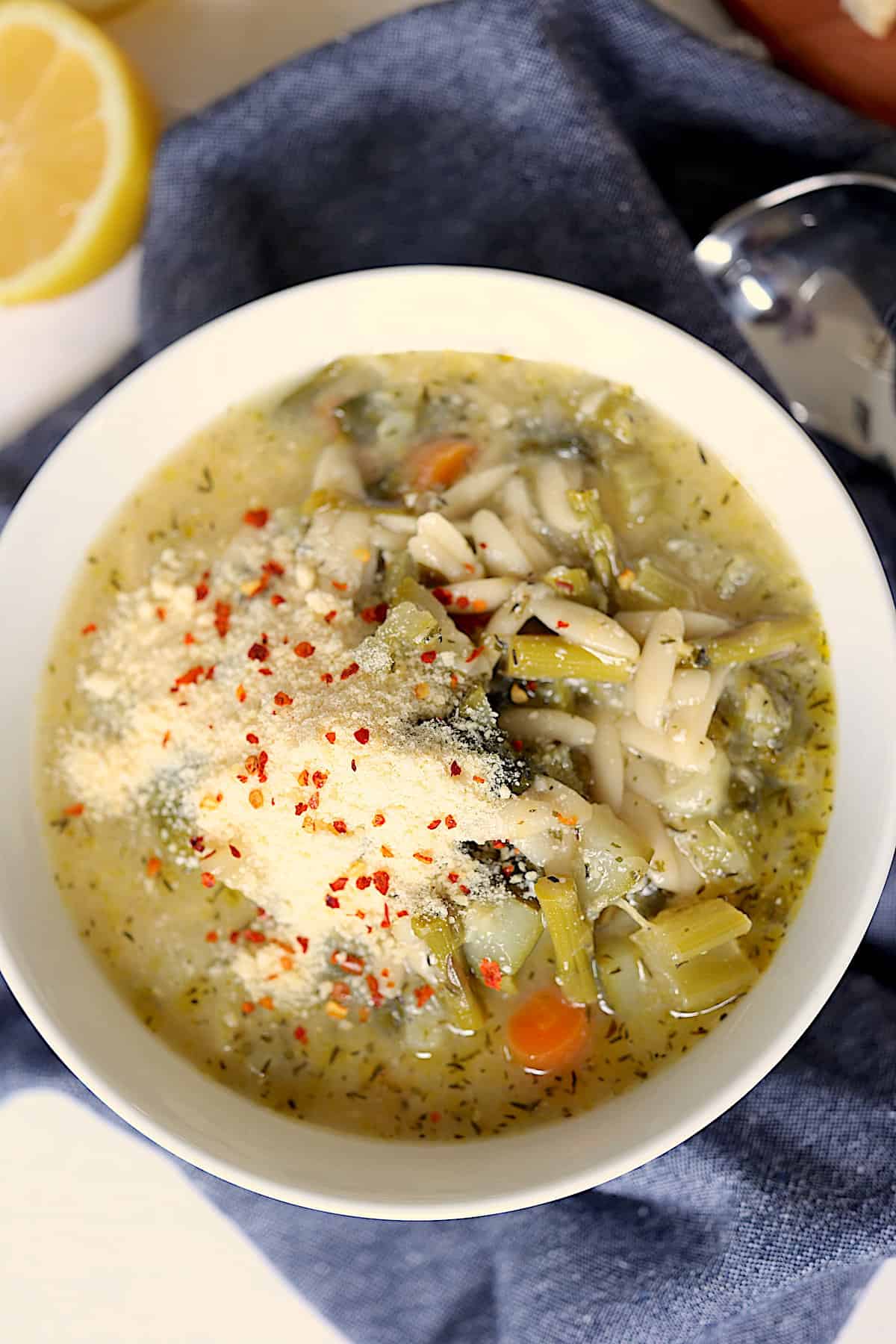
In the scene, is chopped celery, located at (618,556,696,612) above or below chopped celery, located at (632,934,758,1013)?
above

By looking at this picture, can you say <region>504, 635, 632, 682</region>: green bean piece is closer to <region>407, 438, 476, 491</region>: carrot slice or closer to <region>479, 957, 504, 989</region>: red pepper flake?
<region>407, 438, 476, 491</region>: carrot slice

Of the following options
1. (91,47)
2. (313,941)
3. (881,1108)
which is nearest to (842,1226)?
(881,1108)

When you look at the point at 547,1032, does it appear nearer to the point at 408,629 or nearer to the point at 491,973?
the point at 491,973

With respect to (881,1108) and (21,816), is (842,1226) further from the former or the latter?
(21,816)

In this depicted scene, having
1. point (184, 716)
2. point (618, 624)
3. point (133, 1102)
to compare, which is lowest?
point (133, 1102)

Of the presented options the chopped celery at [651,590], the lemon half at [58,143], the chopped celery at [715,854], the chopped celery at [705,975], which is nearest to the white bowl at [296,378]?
the chopped celery at [705,975]

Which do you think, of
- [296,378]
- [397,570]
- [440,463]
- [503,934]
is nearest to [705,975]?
[503,934]

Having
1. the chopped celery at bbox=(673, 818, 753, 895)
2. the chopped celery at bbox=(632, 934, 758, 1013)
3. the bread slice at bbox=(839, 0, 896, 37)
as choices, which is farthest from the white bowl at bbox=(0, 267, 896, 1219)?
the bread slice at bbox=(839, 0, 896, 37)

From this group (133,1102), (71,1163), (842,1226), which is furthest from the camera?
(71,1163)
